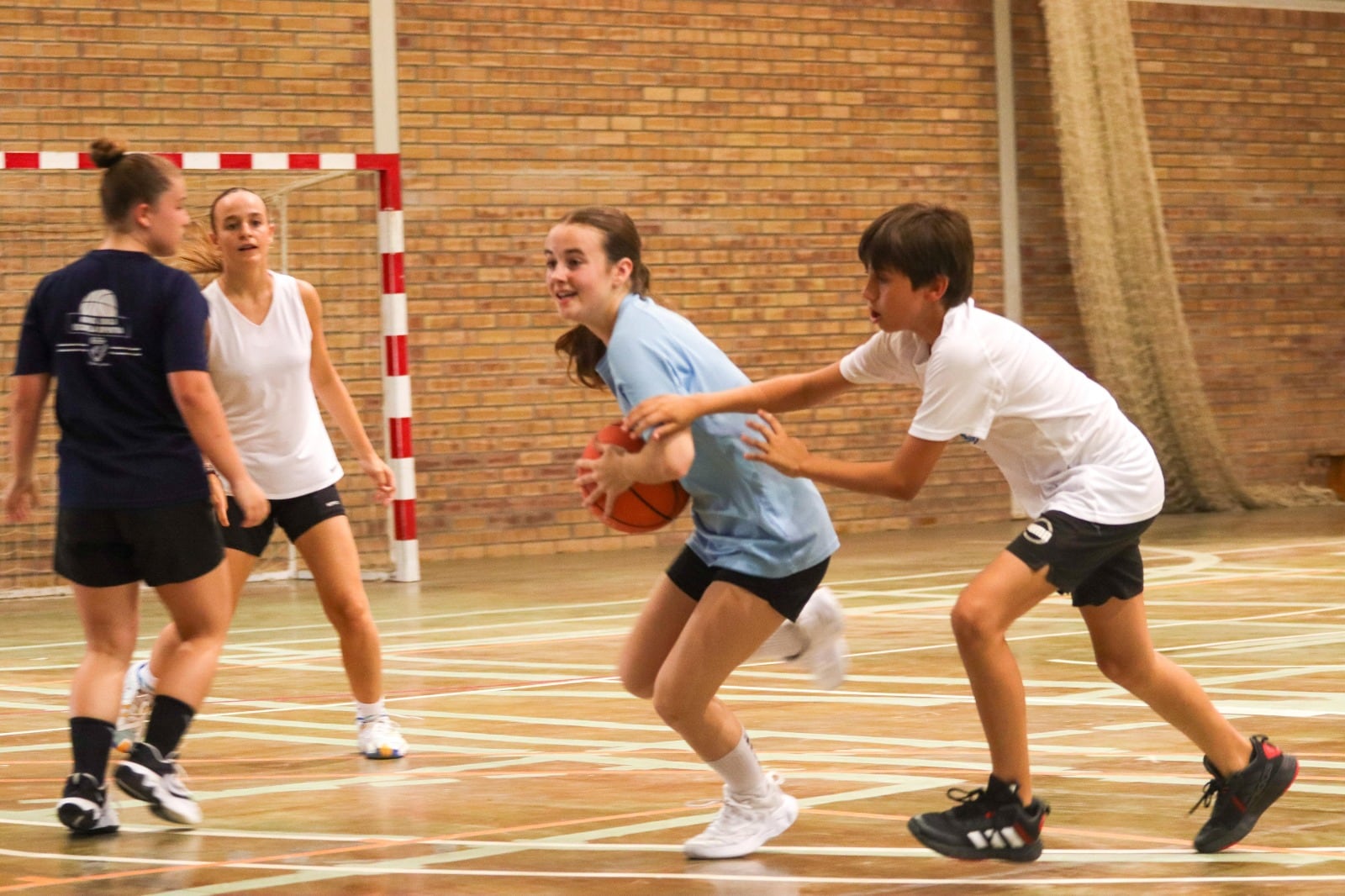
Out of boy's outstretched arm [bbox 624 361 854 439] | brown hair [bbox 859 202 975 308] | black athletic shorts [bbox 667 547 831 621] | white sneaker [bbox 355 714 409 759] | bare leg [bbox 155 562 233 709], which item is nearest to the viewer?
boy's outstretched arm [bbox 624 361 854 439]

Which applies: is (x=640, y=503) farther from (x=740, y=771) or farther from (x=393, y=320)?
(x=393, y=320)

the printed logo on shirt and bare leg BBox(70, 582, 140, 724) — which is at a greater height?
the printed logo on shirt

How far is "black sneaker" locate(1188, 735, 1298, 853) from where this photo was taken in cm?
416

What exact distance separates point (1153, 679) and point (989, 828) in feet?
1.66

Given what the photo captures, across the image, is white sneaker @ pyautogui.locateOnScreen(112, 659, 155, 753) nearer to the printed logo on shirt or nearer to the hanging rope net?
the printed logo on shirt

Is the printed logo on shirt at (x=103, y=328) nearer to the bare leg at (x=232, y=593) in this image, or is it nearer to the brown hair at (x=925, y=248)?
the bare leg at (x=232, y=593)

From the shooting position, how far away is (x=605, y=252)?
4.29 meters

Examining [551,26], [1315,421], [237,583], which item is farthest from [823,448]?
[237,583]

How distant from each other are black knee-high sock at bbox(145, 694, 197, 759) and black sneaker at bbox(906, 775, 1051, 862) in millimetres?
1800

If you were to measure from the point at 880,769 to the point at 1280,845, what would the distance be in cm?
131

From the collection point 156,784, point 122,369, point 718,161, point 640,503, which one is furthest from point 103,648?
point 718,161

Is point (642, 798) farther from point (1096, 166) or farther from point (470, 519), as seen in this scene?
point (1096, 166)

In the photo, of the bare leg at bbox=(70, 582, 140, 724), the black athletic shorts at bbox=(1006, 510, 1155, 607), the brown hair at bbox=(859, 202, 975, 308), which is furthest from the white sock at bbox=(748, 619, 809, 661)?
the bare leg at bbox=(70, 582, 140, 724)

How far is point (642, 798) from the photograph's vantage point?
5.04 meters
